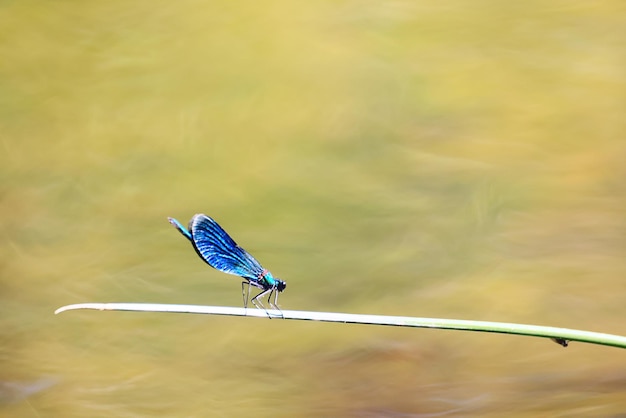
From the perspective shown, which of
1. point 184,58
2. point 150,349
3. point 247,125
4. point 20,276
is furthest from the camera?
point 184,58

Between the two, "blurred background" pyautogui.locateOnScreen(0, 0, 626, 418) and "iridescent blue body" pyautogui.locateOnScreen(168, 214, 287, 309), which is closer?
"iridescent blue body" pyautogui.locateOnScreen(168, 214, 287, 309)

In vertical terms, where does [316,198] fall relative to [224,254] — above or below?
above

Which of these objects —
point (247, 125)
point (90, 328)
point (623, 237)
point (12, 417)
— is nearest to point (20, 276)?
point (90, 328)

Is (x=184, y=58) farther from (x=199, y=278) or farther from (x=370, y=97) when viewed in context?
(x=199, y=278)

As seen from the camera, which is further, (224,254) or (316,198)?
(316,198)
